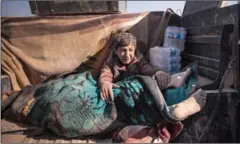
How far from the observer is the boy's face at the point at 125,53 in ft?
8.23

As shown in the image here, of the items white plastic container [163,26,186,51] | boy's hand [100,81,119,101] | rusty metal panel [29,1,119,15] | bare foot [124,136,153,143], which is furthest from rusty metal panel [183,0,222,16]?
bare foot [124,136,153,143]

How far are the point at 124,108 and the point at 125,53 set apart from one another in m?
0.72

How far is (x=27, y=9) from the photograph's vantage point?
350cm

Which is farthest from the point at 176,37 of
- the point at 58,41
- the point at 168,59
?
the point at 58,41

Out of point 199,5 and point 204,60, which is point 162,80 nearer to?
point 204,60

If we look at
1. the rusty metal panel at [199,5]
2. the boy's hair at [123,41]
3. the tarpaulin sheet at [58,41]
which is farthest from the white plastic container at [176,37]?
the boy's hair at [123,41]

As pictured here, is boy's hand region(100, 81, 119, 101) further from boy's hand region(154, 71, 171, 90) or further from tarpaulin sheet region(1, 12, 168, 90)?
tarpaulin sheet region(1, 12, 168, 90)

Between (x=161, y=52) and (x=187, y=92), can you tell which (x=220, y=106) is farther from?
(x=161, y=52)

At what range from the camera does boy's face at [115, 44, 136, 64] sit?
251 centimetres

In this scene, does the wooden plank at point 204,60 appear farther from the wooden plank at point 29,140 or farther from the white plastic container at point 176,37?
the wooden plank at point 29,140

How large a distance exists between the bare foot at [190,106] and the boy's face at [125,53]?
863 mm

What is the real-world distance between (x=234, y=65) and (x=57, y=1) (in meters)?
2.42

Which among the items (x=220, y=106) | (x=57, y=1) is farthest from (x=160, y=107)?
(x=57, y=1)

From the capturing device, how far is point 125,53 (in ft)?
8.26
